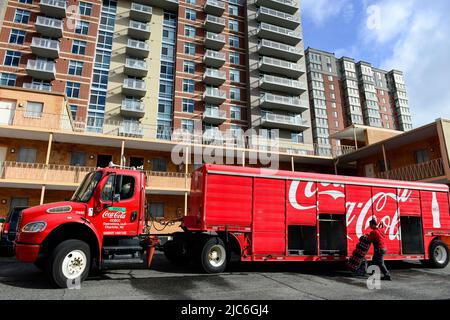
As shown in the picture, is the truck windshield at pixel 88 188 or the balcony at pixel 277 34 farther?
the balcony at pixel 277 34

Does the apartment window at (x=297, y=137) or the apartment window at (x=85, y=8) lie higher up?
the apartment window at (x=85, y=8)

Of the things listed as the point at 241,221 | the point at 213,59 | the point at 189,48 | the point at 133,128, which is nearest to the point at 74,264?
the point at 241,221

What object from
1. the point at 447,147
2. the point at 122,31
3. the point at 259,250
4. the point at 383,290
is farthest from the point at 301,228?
the point at 122,31

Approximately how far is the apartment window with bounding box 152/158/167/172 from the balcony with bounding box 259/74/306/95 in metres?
28.1

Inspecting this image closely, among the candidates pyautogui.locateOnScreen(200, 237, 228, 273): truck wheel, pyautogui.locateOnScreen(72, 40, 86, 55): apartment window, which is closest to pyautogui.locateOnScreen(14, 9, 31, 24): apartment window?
pyautogui.locateOnScreen(72, 40, 86, 55): apartment window

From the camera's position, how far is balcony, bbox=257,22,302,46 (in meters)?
51.7

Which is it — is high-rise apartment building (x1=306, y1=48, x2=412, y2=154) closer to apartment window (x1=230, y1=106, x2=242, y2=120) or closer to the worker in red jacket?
apartment window (x1=230, y1=106, x2=242, y2=120)

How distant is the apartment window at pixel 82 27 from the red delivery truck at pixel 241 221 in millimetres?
43102

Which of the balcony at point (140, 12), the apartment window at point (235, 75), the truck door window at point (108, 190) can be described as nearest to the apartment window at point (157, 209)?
the truck door window at point (108, 190)

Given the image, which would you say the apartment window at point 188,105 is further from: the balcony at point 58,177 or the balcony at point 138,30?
the balcony at point 58,177

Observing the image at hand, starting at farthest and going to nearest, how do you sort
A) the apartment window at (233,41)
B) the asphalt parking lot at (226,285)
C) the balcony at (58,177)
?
the apartment window at (233,41) → the balcony at (58,177) → the asphalt parking lot at (226,285)

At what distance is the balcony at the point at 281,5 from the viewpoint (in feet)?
178

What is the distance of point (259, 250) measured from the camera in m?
9.87
